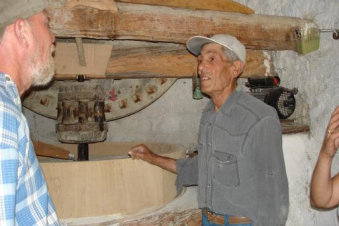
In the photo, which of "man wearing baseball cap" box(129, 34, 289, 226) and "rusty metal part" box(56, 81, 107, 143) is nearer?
"man wearing baseball cap" box(129, 34, 289, 226)

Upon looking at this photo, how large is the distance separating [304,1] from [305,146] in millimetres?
930

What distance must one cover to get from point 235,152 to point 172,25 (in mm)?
792

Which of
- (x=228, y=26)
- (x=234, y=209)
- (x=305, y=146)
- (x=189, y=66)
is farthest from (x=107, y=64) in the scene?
(x=305, y=146)

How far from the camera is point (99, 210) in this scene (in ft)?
7.22

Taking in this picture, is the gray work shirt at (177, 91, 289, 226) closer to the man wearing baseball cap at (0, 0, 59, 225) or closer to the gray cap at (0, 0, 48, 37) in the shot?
the man wearing baseball cap at (0, 0, 59, 225)

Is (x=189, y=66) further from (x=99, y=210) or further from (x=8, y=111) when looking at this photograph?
(x=8, y=111)

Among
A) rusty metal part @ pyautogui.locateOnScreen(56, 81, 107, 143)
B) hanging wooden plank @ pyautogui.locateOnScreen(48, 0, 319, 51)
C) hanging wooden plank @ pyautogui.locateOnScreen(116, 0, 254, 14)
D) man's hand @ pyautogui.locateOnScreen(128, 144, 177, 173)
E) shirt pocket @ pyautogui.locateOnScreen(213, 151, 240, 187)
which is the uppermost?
hanging wooden plank @ pyautogui.locateOnScreen(116, 0, 254, 14)

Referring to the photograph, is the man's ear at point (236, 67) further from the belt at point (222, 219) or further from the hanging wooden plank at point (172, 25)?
the belt at point (222, 219)

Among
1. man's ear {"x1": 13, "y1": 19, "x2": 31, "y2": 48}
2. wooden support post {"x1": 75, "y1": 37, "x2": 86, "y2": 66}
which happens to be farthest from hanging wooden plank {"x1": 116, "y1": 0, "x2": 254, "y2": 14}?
man's ear {"x1": 13, "y1": 19, "x2": 31, "y2": 48}

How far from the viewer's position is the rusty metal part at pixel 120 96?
3244 mm

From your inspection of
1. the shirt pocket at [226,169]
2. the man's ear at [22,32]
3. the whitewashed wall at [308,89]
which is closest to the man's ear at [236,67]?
the shirt pocket at [226,169]

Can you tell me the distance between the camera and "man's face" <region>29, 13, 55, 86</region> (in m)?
1.14

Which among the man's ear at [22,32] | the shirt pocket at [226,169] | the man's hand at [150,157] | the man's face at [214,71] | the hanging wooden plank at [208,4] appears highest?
the hanging wooden plank at [208,4]

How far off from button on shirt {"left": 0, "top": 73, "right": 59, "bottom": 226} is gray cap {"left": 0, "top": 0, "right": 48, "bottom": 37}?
97 cm
